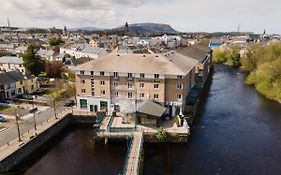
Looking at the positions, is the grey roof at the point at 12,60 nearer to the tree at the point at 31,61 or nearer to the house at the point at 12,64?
the house at the point at 12,64

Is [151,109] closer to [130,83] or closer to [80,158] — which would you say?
[130,83]

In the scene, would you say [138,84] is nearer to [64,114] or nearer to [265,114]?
[64,114]

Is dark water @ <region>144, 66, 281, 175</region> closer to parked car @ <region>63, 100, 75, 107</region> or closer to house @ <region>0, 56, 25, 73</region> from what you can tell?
parked car @ <region>63, 100, 75, 107</region>

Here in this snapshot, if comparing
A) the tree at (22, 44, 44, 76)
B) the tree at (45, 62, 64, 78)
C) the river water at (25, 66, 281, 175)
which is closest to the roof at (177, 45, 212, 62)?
the river water at (25, 66, 281, 175)

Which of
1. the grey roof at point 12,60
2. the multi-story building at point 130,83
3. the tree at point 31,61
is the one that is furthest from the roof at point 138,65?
the grey roof at point 12,60

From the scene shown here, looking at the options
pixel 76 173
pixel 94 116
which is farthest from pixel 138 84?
pixel 76 173

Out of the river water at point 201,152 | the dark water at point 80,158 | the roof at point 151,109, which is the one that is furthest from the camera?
the roof at point 151,109

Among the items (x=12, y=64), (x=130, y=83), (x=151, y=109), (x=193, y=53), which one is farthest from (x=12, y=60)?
(x=193, y=53)

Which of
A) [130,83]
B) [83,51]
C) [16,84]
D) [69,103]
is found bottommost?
[69,103]
